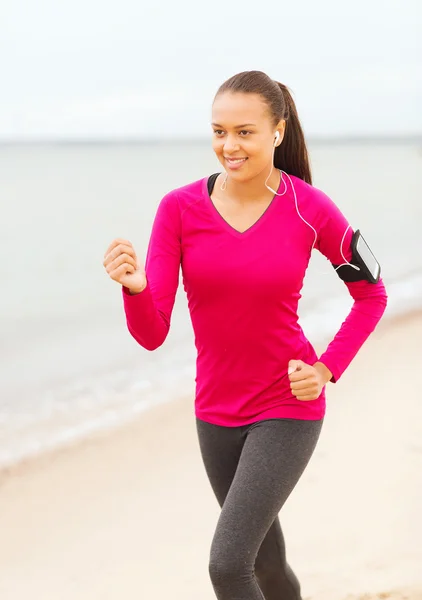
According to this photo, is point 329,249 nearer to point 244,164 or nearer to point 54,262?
point 244,164

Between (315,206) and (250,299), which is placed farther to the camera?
(315,206)

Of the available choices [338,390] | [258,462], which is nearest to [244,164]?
[258,462]

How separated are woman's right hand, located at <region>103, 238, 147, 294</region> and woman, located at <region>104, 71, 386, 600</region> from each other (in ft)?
0.29

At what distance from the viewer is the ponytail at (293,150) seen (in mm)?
2979

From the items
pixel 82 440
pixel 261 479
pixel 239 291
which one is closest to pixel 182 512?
pixel 82 440

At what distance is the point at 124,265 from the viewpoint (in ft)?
8.09

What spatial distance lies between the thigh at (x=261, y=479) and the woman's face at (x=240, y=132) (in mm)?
792

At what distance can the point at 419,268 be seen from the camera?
A: 1448cm

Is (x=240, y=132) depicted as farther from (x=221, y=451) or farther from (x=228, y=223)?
(x=221, y=451)

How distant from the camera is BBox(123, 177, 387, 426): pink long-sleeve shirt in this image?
107 inches

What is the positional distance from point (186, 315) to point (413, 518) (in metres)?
6.38

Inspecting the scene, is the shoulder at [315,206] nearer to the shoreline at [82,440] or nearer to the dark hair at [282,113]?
the dark hair at [282,113]

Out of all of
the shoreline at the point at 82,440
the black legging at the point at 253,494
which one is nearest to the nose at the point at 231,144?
the black legging at the point at 253,494

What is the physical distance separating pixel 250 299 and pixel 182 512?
3034 mm
